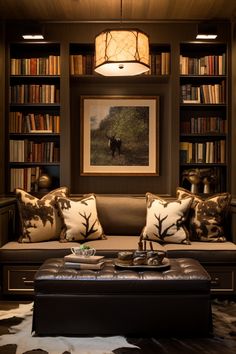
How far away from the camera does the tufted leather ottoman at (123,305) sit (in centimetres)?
314

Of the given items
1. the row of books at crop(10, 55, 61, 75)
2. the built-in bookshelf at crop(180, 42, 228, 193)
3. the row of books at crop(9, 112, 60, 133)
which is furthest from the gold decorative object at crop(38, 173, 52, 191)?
the built-in bookshelf at crop(180, 42, 228, 193)

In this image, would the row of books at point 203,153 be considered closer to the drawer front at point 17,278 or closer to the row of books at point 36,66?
the row of books at point 36,66

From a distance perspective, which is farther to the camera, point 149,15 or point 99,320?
point 149,15

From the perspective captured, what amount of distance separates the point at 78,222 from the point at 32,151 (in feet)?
3.84

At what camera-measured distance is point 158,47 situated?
5.28 meters

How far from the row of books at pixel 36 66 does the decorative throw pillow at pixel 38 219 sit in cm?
140

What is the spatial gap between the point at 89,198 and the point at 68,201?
0.25 m

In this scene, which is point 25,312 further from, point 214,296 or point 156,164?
point 156,164

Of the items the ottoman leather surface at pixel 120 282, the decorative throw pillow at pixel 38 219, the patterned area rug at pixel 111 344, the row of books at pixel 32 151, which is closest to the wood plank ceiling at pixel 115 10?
the row of books at pixel 32 151

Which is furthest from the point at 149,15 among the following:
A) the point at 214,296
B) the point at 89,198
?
the point at 214,296

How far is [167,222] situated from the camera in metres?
4.44

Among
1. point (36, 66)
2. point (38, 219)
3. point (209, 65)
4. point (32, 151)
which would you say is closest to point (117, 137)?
point (32, 151)

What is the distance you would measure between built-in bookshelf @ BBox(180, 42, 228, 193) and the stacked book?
2155 millimetres

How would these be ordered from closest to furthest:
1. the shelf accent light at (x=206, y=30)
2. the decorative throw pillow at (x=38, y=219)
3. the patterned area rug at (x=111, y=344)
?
the patterned area rug at (x=111, y=344) → the decorative throw pillow at (x=38, y=219) → the shelf accent light at (x=206, y=30)
